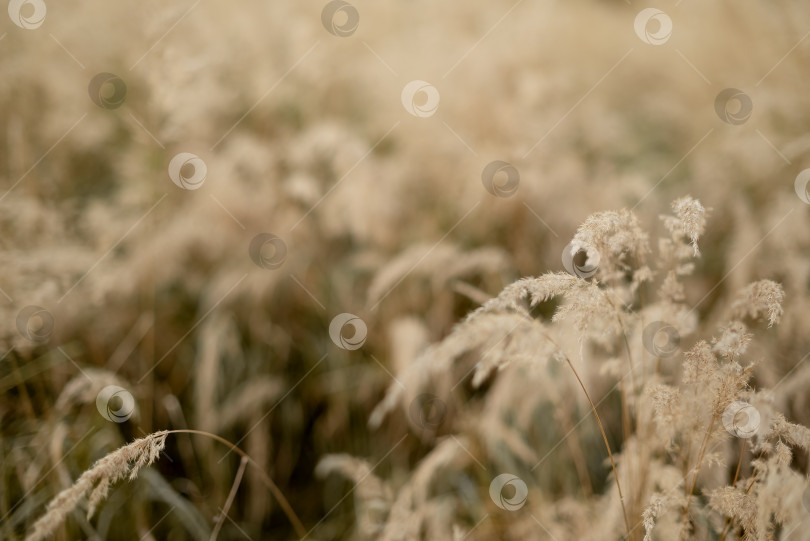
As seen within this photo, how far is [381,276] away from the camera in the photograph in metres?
1.75

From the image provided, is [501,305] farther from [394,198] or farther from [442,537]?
[394,198]

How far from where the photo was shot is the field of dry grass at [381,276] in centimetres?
112

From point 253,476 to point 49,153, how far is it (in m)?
1.67

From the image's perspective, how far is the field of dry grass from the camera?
1122mm

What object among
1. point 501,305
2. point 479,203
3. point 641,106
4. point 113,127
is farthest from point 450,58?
point 501,305

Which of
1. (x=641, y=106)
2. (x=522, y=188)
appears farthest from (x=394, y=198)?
(x=641, y=106)

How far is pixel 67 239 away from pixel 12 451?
2.67ft

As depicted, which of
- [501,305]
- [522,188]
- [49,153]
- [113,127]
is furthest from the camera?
[113,127]

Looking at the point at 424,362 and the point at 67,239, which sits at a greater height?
the point at 424,362

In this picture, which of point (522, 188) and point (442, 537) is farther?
point (522, 188)

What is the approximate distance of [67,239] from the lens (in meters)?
1.89

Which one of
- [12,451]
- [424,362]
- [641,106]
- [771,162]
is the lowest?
[12,451]

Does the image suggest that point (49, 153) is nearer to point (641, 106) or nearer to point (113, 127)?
point (113, 127)

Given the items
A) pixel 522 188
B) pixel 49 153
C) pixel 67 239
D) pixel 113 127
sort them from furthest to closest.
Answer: pixel 113 127 < pixel 49 153 < pixel 522 188 < pixel 67 239
